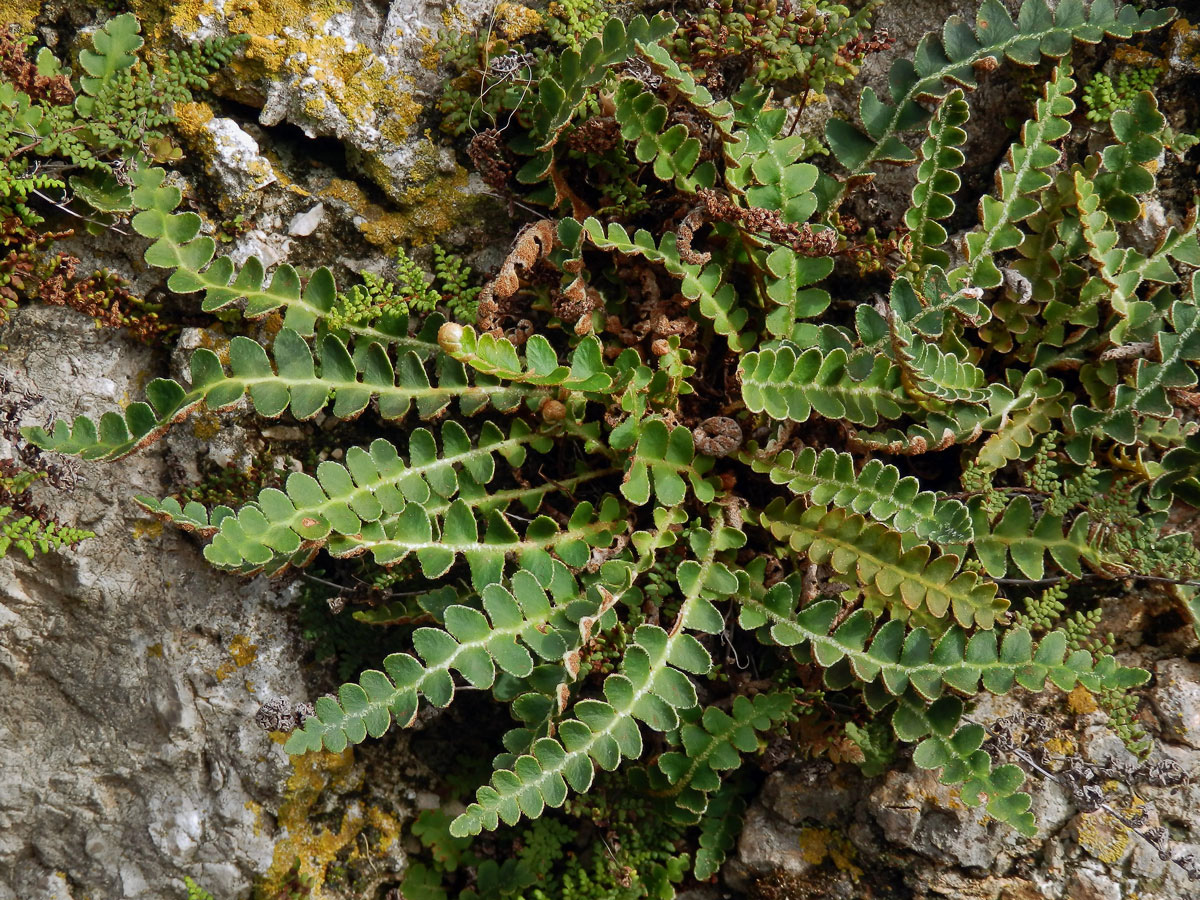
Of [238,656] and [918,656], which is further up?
[918,656]

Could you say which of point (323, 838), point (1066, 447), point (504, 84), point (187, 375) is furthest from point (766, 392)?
point (323, 838)

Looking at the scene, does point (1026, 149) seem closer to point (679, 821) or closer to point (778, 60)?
point (778, 60)

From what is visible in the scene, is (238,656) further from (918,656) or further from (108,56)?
(918,656)

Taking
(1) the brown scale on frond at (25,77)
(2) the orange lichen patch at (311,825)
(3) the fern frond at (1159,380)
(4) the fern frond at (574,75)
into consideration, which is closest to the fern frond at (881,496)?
(3) the fern frond at (1159,380)

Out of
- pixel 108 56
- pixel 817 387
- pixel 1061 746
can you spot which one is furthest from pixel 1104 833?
pixel 108 56

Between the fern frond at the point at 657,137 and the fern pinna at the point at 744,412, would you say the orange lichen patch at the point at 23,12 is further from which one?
the fern frond at the point at 657,137

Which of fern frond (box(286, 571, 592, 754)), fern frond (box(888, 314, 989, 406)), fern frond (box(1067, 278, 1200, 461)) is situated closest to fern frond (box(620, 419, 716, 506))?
fern frond (box(286, 571, 592, 754))
